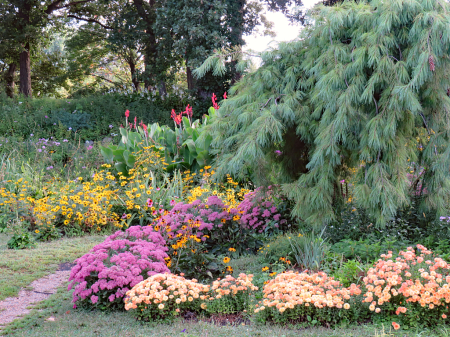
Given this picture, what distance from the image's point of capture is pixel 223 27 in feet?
37.5

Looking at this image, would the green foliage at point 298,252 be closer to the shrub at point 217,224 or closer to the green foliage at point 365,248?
the green foliage at point 365,248

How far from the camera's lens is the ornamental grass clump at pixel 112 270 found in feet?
11.3

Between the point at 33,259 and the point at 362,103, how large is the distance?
153 inches

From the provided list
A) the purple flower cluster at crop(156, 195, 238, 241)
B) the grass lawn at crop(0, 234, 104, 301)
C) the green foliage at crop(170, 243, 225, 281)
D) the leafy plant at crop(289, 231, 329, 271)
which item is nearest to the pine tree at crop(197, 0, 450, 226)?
the leafy plant at crop(289, 231, 329, 271)

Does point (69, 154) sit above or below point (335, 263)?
above

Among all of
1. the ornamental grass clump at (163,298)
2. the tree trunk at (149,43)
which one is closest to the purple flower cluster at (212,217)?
the ornamental grass clump at (163,298)

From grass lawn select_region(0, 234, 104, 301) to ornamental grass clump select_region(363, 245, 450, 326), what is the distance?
3216 millimetres

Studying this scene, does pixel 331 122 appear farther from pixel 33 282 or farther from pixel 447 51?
pixel 33 282

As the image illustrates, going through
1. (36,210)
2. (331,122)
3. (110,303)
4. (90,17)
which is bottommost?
(110,303)

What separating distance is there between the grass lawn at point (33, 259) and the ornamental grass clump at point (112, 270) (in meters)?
0.76

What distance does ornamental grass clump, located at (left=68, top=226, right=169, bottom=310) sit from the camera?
346 cm

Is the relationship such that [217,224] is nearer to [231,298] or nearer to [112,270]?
[231,298]

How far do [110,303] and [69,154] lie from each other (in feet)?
21.2

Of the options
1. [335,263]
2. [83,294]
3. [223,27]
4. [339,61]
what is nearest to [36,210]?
[83,294]
